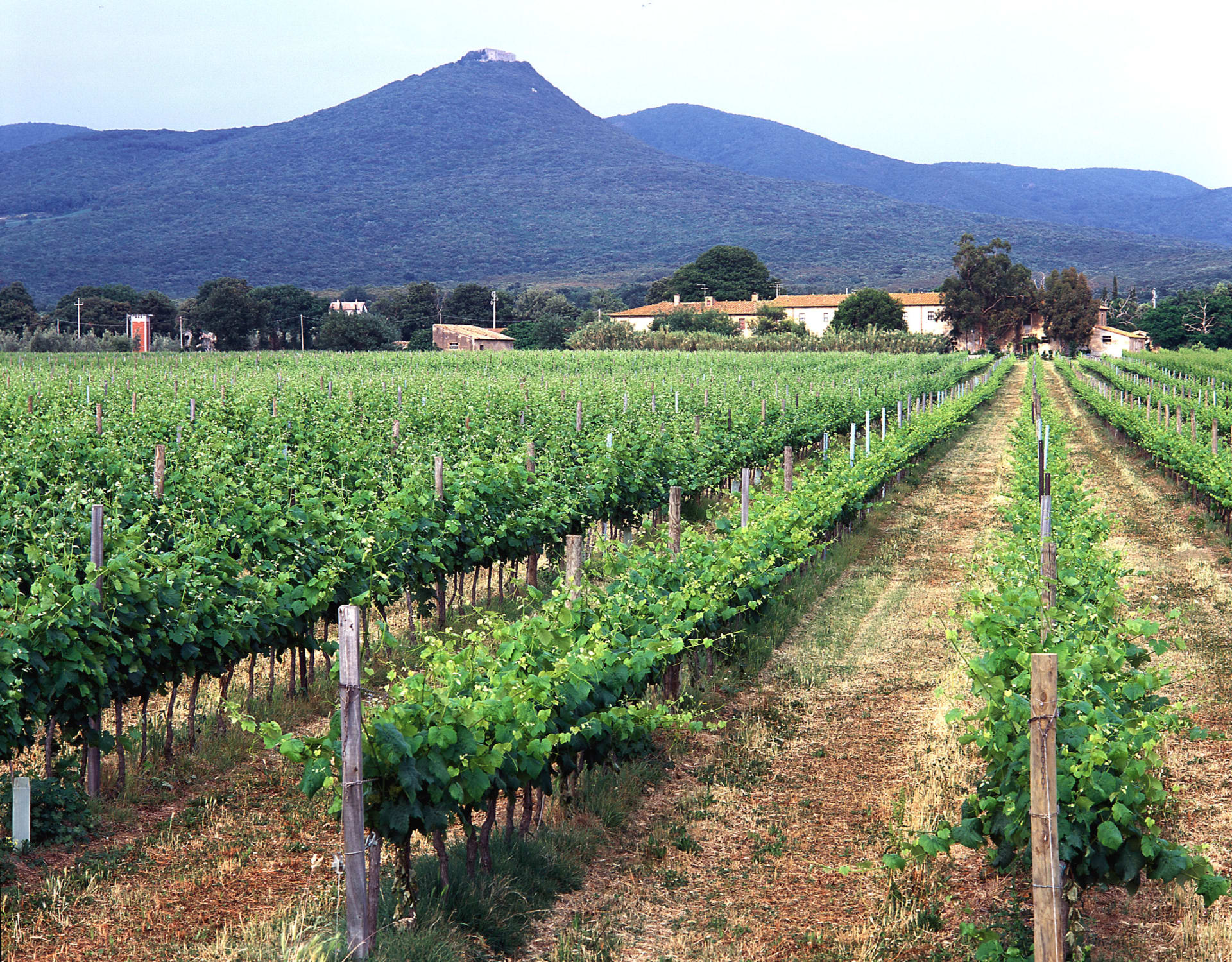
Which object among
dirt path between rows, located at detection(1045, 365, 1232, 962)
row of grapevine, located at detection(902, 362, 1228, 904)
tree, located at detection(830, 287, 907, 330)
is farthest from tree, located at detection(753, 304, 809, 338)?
row of grapevine, located at detection(902, 362, 1228, 904)

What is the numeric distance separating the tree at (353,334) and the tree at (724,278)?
4328 cm

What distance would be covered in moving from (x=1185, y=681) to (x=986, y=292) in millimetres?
96563

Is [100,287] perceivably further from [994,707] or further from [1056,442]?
[994,707]

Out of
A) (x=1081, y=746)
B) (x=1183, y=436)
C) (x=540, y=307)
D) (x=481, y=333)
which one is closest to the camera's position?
(x=1081, y=746)

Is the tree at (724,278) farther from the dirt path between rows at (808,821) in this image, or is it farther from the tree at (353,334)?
the dirt path between rows at (808,821)

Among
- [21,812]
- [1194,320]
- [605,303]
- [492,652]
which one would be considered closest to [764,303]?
[605,303]

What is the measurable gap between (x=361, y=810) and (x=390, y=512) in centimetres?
474

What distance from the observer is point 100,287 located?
379 feet

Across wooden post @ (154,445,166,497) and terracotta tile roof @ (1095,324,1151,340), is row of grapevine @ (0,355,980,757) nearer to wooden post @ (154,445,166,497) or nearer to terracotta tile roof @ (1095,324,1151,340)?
wooden post @ (154,445,166,497)

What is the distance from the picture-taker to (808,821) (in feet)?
21.8

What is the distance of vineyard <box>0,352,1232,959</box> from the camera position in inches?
192

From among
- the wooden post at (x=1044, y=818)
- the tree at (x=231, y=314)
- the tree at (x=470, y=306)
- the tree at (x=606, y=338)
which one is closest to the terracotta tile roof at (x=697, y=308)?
the tree at (x=470, y=306)

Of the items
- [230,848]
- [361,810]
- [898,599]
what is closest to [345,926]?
[361,810]

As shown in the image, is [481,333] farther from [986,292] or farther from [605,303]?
[986,292]
